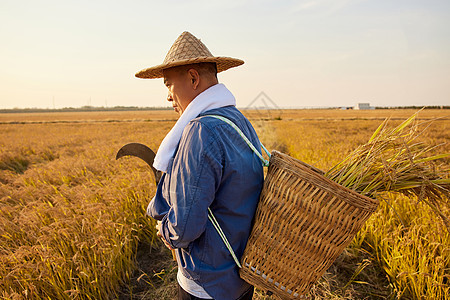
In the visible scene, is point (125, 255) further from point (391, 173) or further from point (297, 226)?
point (391, 173)

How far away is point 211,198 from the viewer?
113cm

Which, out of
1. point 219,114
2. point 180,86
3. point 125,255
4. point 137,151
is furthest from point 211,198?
point 125,255

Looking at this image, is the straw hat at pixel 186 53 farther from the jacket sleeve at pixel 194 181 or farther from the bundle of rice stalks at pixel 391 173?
the bundle of rice stalks at pixel 391 173

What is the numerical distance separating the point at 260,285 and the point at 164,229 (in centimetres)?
49

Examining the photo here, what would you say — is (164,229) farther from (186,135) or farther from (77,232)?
(77,232)

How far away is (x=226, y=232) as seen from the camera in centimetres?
123

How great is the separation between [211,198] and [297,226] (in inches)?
14.8

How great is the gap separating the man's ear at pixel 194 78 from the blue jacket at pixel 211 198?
0.17 meters

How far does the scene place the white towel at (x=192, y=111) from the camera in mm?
1227

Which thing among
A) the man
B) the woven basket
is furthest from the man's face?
the woven basket

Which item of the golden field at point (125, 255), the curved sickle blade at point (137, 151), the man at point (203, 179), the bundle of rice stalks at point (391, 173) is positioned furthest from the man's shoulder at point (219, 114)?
the golden field at point (125, 255)

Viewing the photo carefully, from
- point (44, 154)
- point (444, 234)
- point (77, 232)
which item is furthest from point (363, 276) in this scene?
point (44, 154)

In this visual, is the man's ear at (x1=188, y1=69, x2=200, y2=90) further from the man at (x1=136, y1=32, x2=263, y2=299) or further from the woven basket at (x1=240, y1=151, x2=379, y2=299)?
the woven basket at (x1=240, y1=151, x2=379, y2=299)

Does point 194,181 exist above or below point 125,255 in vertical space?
above
